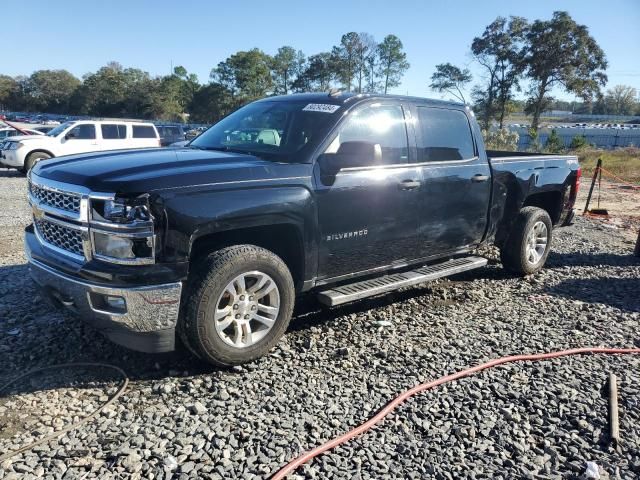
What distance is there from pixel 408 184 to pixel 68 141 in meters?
15.0

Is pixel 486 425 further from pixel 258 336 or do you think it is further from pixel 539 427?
pixel 258 336

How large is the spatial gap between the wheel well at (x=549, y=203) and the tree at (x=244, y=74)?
210ft

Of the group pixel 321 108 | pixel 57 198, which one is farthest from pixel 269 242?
pixel 57 198

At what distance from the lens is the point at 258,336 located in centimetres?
364

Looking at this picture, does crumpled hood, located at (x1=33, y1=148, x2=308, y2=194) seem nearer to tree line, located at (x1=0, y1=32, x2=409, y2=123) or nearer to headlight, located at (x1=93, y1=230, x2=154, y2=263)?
headlight, located at (x1=93, y1=230, x2=154, y2=263)

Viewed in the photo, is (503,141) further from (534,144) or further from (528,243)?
(528,243)

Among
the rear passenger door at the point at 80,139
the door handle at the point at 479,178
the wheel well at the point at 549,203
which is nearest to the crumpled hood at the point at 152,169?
the door handle at the point at 479,178

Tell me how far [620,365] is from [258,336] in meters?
2.79

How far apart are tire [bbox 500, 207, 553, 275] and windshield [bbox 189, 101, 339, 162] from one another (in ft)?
9.48

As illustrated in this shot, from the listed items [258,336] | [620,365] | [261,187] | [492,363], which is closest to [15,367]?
[258,336]

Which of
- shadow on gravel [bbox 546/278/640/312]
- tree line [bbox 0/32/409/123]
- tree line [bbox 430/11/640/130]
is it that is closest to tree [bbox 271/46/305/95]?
tree line [bbox 0/32/409/123]

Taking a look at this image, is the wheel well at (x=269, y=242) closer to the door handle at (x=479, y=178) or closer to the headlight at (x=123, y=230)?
the headlight at (x=123, y=230)

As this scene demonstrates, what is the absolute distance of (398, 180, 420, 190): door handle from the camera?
4.30 m

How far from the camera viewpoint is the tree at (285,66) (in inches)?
2889
